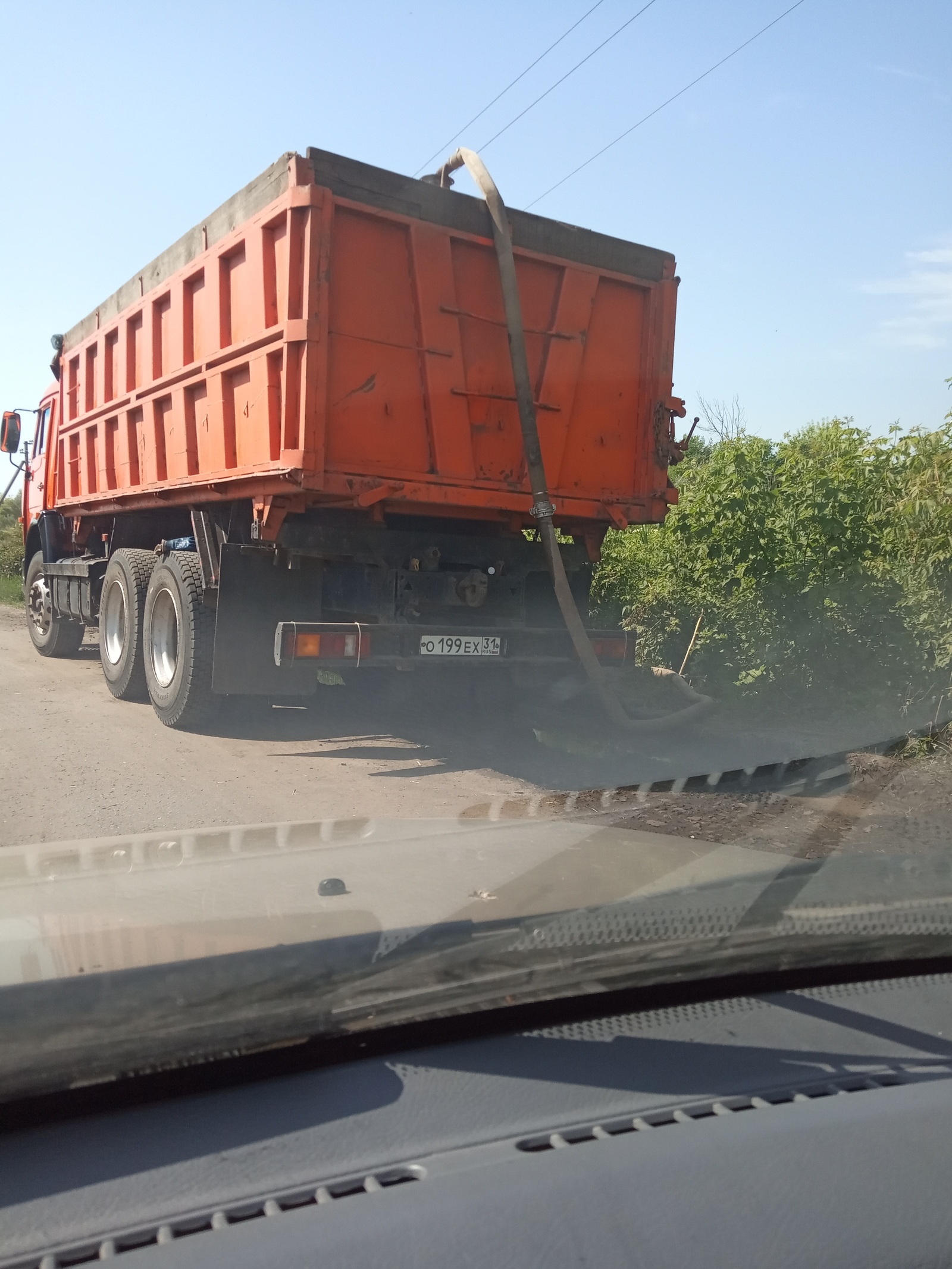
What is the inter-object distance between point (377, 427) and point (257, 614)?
149 cm

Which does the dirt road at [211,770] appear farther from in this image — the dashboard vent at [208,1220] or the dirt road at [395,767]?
the dashboard vent at [208,1220]

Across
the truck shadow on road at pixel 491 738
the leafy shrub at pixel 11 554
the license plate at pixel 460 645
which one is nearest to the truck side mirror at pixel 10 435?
the truck shadow on road at pixel 491 738

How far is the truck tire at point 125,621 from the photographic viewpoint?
28.2 ft

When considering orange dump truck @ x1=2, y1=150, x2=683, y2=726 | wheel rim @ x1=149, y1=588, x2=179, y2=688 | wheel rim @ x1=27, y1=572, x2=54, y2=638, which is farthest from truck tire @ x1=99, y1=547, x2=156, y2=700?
wheel rim @ x1=27, y1=572, x2=54, y2=638

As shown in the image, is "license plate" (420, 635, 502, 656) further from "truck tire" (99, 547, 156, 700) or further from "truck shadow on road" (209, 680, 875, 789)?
"truck tire" (99, 547, 156, 700)

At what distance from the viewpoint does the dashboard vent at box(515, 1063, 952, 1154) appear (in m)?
1.67

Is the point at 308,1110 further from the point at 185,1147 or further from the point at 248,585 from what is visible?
the point at 248,585

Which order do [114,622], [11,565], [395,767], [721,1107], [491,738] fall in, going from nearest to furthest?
[721,1107] < [395,767] < [491,738] < [114,622] < [11,565]

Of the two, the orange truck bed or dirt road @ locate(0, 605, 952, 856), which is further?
the orange truck bed

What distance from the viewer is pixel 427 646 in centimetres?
688

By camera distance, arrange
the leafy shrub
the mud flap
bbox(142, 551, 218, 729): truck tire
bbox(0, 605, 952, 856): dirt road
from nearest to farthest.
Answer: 1. bbox(0, 605, 952, 856): dirt road
2. the mud flap
3. bbox(142, 551, 218, 729): truck tire
4. the leafy shrub

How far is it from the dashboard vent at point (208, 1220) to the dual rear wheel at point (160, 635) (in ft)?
19.7

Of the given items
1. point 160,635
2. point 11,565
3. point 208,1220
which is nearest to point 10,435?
point 160,635

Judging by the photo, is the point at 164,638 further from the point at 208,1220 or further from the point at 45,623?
the point at 208,1220
